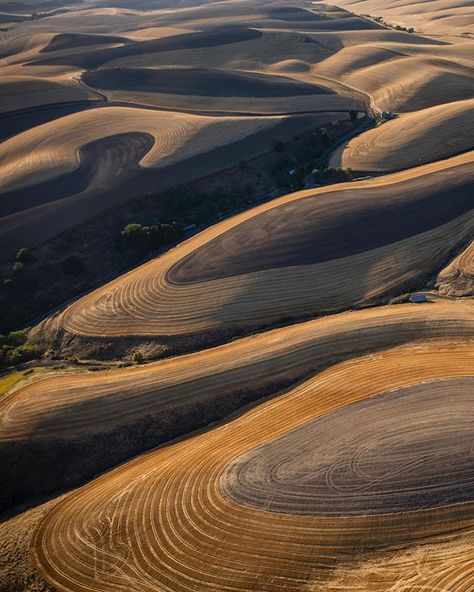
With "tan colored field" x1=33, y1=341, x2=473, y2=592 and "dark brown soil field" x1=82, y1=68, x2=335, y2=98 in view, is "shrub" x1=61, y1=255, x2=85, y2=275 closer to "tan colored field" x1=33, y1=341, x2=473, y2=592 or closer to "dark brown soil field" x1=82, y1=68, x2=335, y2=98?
"tan colored field" x1=33, y1=341, x2=473, y2=592

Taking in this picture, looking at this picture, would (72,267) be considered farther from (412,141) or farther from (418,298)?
(412,141)

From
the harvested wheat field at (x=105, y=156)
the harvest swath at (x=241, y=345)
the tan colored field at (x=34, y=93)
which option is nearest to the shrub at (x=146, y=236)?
the harvest swath at (x=241, y=345)

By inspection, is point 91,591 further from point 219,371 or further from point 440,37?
point 440,37

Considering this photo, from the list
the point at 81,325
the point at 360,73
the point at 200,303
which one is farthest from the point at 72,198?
the point at 360,73

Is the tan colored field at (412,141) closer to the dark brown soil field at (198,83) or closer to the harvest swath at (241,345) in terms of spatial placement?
the harvest swath at (241,345)

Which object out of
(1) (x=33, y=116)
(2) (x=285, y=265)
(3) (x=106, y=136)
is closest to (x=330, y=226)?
(2) (x=285, y=265)

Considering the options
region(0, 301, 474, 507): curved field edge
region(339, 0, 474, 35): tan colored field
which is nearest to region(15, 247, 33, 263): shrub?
region(0, 301, 474, 507): curved field edge
